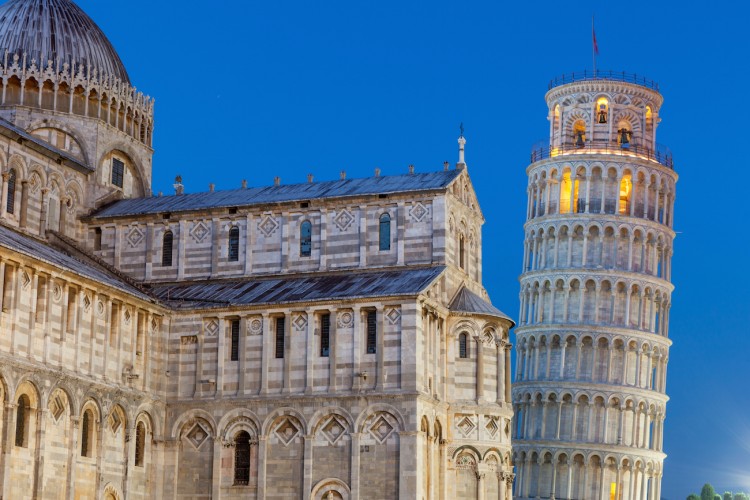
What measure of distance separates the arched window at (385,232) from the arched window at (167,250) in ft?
34.2

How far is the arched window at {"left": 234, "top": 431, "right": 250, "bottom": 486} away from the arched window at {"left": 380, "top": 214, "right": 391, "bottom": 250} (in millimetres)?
10670

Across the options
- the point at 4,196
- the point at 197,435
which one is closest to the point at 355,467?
the point at 197,435

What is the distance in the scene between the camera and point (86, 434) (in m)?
63.8

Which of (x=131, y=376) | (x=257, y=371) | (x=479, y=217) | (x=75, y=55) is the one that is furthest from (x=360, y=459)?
(x=75, y=55)

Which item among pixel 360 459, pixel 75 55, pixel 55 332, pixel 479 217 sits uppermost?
pixel 75 55

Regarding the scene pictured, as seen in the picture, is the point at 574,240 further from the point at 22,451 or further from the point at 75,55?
the point at 22,451

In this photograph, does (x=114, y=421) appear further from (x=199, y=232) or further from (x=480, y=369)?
(x=480, y=369)

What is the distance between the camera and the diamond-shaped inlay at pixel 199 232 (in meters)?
73.5

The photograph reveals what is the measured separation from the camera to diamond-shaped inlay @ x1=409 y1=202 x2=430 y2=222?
70438mm

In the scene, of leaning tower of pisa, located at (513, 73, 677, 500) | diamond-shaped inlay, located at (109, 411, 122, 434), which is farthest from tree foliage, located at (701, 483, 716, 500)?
diamond-shaped inlay, located at (109, 411, 122, 434)

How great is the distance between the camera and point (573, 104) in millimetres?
118500

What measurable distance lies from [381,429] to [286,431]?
4360mm

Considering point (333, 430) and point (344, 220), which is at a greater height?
point (344, 220)

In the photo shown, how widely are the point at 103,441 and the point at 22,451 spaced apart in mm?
5195
